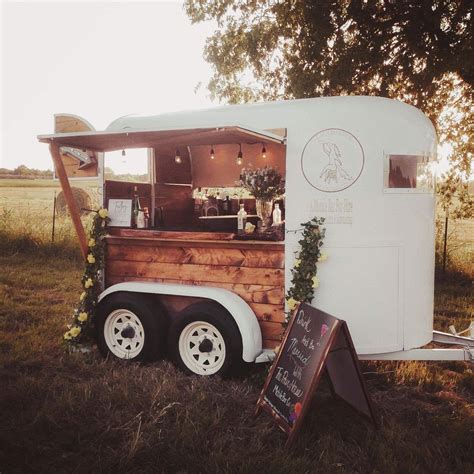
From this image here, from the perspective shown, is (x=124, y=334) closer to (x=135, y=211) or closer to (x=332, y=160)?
(x=135, y=211)

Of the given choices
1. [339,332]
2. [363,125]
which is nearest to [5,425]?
[339,332]

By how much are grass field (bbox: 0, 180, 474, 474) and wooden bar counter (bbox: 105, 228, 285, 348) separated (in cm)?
64

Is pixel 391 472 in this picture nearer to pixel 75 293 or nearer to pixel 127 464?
pixel 127 464

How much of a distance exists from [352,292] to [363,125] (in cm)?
145

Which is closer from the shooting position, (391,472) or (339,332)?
(391,472)

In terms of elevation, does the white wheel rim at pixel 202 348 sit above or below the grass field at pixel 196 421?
above

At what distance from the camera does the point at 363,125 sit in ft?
14.8

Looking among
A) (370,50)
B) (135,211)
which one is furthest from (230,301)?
(370,50)

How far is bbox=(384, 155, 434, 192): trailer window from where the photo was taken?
4.55 meters

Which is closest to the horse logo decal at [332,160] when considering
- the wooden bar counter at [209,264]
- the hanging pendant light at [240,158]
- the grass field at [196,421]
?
the wooden bar counter at [209,264]

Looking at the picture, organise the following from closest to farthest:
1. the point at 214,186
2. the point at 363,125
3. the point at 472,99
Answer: the point at 363,125 → the point at 214,186 → the point at 472,99

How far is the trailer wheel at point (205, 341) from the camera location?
4.66 metres

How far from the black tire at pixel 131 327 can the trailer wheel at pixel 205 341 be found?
8.1 inches

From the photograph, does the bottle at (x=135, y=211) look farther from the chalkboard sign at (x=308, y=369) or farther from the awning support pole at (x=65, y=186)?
the chalkboard sign at (x=308, y=369)
